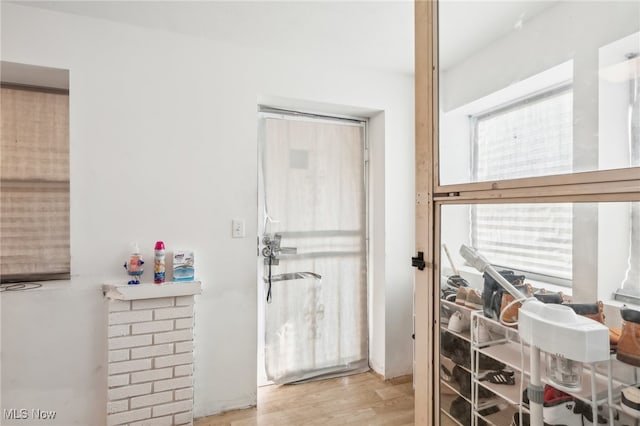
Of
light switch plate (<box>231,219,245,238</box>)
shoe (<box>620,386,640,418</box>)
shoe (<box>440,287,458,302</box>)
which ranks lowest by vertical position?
shoe (<box>620,386,640,418</box>)

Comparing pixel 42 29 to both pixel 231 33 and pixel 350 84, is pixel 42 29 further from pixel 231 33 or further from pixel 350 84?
pixel 350 84

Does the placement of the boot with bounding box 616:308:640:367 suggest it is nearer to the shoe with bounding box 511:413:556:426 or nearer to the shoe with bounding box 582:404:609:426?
the shoe with bounding box 582:404:609:426

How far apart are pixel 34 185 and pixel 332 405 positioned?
90.8 inches

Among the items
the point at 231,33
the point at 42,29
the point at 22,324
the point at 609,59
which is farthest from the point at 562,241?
the point at 42,29

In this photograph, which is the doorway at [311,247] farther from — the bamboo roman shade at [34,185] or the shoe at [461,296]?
the shoe at [461,296]

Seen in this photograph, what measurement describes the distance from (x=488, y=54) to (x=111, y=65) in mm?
1946

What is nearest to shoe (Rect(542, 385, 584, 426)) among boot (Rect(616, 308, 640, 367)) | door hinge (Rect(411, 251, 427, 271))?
boot (Rect(616, 308, 640, 367))

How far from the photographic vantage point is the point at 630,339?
76cm

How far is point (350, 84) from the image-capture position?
2.38 metres

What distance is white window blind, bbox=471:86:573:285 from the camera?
2.98 ft

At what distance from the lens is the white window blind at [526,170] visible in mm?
908

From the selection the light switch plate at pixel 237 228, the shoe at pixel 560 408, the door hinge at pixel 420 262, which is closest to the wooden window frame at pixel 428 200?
the door hinge at pixel 420 262

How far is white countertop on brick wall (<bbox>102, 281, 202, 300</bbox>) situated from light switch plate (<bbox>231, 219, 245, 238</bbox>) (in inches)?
14.6

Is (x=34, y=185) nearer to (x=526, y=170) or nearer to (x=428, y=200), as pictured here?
(x=428, y=200)
